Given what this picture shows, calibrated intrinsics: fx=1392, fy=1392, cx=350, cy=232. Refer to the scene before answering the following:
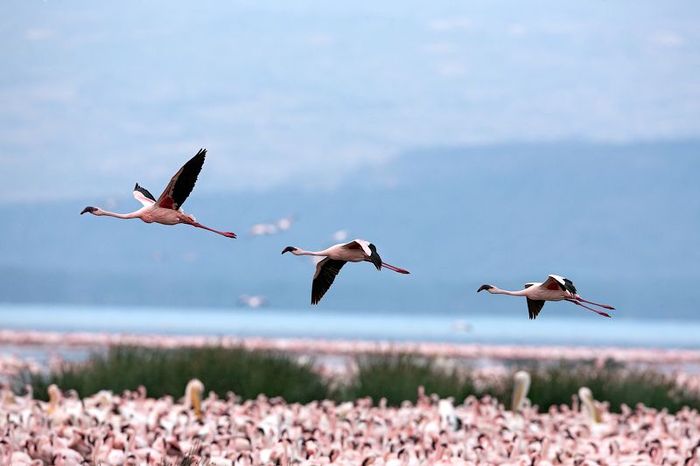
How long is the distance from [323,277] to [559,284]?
915 mm

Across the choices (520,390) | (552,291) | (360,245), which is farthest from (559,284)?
(520,390)

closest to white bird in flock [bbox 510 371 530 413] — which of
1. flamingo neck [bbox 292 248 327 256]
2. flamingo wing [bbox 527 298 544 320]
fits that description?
flamingo wing [bbox 527 298 544 320]

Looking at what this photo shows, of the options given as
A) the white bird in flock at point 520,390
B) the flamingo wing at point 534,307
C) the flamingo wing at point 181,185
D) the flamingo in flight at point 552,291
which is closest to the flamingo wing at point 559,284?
the flamingo in flight at point 552,291

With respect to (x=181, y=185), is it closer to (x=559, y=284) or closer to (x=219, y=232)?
(x=219, y=232)

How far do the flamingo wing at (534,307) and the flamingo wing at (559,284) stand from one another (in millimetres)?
246

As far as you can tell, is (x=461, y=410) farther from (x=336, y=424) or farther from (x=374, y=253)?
(x=374, y=253)

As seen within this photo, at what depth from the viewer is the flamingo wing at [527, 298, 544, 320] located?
555 cm

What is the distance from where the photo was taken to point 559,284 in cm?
520

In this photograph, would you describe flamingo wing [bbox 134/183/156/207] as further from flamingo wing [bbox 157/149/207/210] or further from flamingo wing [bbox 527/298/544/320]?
flamingo wing [bbox 527/298/544/320]

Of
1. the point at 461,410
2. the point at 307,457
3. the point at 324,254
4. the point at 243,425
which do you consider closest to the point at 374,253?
the point at 324,254

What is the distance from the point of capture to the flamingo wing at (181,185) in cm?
503

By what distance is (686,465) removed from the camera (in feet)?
35.2

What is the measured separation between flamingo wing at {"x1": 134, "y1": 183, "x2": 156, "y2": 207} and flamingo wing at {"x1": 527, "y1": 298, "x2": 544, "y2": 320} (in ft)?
5.08

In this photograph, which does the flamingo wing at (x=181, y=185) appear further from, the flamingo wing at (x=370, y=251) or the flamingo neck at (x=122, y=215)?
the flamingo wing at (x=370, y=251)
